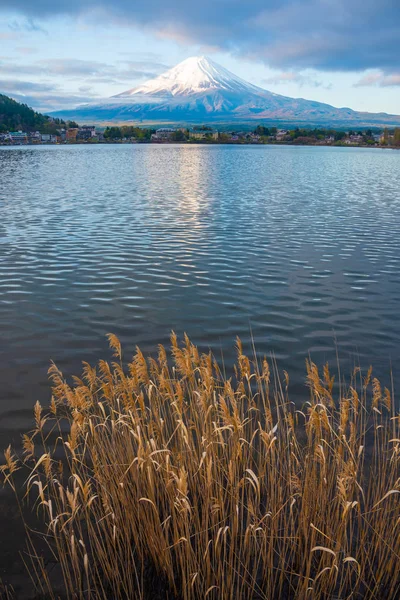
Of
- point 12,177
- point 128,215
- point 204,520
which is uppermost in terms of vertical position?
point 12,177

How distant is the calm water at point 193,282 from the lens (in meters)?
13.1

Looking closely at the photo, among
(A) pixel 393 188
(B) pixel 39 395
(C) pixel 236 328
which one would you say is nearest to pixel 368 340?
(C) pixel 236 328

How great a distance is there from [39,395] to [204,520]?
20.1ft

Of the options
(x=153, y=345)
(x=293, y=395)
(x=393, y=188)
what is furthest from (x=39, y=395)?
(x=393, y=188)

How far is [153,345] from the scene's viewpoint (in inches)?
525

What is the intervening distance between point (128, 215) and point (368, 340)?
81.5 feet

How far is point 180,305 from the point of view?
16.8 m

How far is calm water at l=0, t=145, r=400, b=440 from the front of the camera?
13.1 metres

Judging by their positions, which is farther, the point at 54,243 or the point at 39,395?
the point at 54,243

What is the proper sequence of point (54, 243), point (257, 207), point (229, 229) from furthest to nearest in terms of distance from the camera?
point (257, 207)
point (229, 229)
point (54, 243)

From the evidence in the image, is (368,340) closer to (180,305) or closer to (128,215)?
(180,305)

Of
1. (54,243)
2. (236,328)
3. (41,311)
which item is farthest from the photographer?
(54,243)

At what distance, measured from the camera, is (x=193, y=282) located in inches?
773

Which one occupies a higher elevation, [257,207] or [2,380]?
[257,207]
